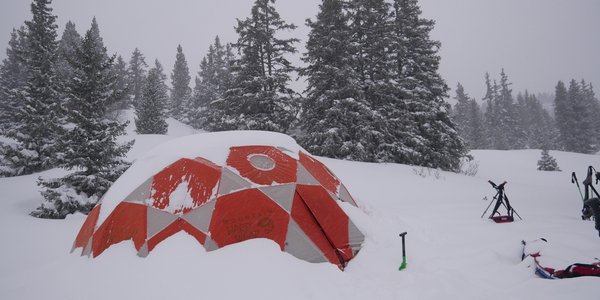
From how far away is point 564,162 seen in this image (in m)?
31.4

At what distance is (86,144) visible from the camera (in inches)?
365

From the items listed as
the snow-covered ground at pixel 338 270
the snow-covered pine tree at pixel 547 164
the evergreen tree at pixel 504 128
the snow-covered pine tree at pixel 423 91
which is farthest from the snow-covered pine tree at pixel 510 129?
the snow-covered ground at pixel 338 270

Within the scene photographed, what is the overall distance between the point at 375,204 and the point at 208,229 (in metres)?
5.52

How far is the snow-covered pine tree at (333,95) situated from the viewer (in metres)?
16.1

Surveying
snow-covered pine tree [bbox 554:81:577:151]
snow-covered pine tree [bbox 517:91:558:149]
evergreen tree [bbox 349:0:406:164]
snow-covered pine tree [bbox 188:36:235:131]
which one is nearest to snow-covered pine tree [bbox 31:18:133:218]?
evergreen tree [bbox 349:0:406:164]

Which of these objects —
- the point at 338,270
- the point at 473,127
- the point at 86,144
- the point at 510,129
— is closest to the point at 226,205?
the point at 338,270

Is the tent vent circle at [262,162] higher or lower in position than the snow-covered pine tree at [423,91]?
lower

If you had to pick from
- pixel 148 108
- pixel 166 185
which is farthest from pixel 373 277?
pixel 148 108

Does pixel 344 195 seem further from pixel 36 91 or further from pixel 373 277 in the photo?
pixel 36 91

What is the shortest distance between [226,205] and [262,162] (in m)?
1.15

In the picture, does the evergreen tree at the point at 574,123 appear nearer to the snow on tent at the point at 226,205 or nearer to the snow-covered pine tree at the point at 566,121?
the snow-covered pine tree at the point at 566,121

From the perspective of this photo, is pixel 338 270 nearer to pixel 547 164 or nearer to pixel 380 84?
pixel 380 84

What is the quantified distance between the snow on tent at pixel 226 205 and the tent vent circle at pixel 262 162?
0.02 metres

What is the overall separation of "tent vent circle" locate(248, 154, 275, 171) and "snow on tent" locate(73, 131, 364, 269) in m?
0.02
